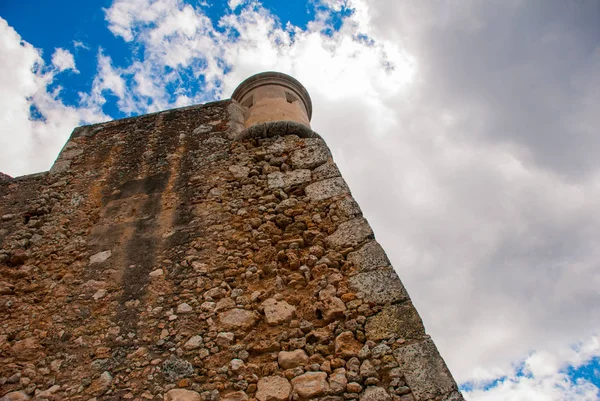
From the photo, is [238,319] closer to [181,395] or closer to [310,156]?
[181,395]

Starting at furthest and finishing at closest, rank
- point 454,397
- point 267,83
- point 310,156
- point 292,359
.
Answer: point 267,83, point 310,156, point 292,359, point 454,397

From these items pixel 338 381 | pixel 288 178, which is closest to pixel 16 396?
pixel 338 381

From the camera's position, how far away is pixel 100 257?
3.69 m

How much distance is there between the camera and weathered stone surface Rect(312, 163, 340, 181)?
3.96 metres

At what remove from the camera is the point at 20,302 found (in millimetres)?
3436

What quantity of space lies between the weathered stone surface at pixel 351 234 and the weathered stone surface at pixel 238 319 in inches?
33.1

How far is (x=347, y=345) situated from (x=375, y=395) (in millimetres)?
349

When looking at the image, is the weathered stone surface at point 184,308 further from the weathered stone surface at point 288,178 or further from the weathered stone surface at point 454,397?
the weathered stone surface at point 454,397

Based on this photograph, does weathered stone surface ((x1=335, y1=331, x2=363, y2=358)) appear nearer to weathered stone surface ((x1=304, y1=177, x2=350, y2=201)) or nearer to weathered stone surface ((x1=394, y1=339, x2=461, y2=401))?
weathered stone surface ((x1=394, y1=339, x2=461, y2=401))

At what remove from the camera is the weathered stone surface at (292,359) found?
2.62 metres

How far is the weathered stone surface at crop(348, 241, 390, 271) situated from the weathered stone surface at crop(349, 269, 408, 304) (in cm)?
7

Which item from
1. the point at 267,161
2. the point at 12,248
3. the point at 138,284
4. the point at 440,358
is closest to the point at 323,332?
the point at 440,358

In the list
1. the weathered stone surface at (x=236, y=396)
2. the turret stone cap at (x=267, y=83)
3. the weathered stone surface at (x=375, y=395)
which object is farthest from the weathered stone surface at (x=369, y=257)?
the turret stone cap at (x=267, y=83)

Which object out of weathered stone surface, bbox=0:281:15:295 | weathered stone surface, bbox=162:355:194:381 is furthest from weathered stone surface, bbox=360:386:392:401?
weathered stone surface, bbox=0:281:15:295
